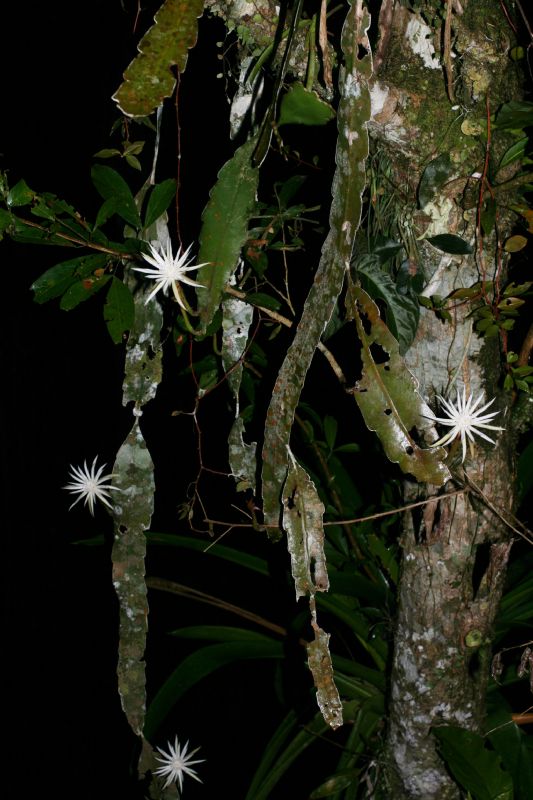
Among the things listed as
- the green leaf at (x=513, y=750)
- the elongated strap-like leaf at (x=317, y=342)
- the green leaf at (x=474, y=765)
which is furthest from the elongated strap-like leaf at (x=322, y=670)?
the green leaf at (x=513, y=750)

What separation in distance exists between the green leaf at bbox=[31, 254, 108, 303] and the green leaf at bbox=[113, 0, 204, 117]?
6.3 inches

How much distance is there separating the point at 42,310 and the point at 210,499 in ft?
2.03

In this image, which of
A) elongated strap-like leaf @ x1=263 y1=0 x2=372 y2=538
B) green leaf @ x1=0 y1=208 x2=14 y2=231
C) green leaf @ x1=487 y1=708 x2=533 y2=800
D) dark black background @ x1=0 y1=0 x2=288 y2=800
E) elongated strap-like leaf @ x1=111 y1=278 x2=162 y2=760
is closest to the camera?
elongated strap-like leaf @ x1=263 y1=0 x2=372 y2=538

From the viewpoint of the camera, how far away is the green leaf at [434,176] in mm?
696

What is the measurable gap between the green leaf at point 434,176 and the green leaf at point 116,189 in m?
0.29

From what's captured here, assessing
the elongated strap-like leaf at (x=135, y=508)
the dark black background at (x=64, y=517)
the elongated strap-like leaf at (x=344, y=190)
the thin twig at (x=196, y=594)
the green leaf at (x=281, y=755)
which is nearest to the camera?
the elongated strap-like leaf at (x=344, y=190)

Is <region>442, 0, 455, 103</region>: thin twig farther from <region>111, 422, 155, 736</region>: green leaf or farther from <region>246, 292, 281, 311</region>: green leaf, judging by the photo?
<region>111, 422, 155, 736</region>: green leaf

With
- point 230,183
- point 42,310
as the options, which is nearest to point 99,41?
point 42,310

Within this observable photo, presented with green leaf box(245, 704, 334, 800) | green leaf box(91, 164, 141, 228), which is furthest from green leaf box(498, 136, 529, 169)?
green leaf box(245, 704, 334, 800)

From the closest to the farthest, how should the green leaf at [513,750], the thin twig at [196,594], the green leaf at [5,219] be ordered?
the green leaf at [5,219], the green leaf at [513,750], the thin twig at [196,594]

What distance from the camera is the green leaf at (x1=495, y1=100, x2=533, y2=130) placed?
0.67 meters

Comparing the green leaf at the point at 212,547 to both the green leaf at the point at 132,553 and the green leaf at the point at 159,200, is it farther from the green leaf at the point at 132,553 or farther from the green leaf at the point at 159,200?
the green leaf at the point at 159,200

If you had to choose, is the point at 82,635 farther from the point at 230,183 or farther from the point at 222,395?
the point at 230,183

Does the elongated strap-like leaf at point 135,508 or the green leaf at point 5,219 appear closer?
the green leaf at point 5,219
